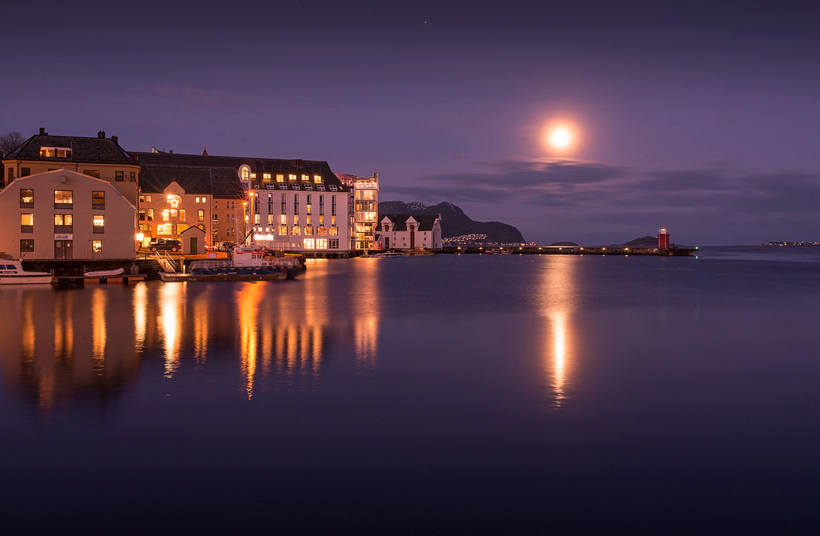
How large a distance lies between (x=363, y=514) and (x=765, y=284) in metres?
79.0

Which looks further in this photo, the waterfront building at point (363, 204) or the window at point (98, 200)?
the waterfront building at point (363, 204)

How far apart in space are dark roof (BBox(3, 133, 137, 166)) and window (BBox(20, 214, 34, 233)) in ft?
49.4

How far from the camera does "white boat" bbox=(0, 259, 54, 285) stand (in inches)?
2167

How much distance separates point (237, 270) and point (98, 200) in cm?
1636

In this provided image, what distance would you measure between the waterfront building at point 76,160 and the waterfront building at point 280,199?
34650 millimetres

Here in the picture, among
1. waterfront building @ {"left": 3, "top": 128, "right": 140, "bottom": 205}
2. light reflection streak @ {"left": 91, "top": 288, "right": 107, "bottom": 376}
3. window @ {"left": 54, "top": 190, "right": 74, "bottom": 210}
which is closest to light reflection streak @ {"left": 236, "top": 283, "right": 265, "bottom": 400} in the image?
light reflection streak @ {"left": 91, "top": 288, "right": 107, "bottom": 376}

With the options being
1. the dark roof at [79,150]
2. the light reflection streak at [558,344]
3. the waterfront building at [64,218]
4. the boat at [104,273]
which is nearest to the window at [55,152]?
the dark roof at [79,150]

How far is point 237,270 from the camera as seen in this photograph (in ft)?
221

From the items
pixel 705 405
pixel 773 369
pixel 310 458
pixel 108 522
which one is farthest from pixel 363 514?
pixel 773 369

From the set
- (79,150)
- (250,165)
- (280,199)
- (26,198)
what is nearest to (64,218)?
(26,198)

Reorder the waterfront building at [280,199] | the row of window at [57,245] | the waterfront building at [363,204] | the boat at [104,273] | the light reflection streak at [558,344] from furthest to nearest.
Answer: the waterfront building at [363,204]
the waterfront building at [280,199]
the row of window at [57,245]
the boat at [104,273]
the light reflection streak at [558,344]

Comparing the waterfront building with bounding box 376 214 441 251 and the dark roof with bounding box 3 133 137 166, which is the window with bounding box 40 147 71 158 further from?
the waterfront building with bounding box 376 214 441 251

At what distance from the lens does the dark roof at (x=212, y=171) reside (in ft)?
334

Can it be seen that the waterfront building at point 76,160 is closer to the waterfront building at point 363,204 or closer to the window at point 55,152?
the window at point 55,152
